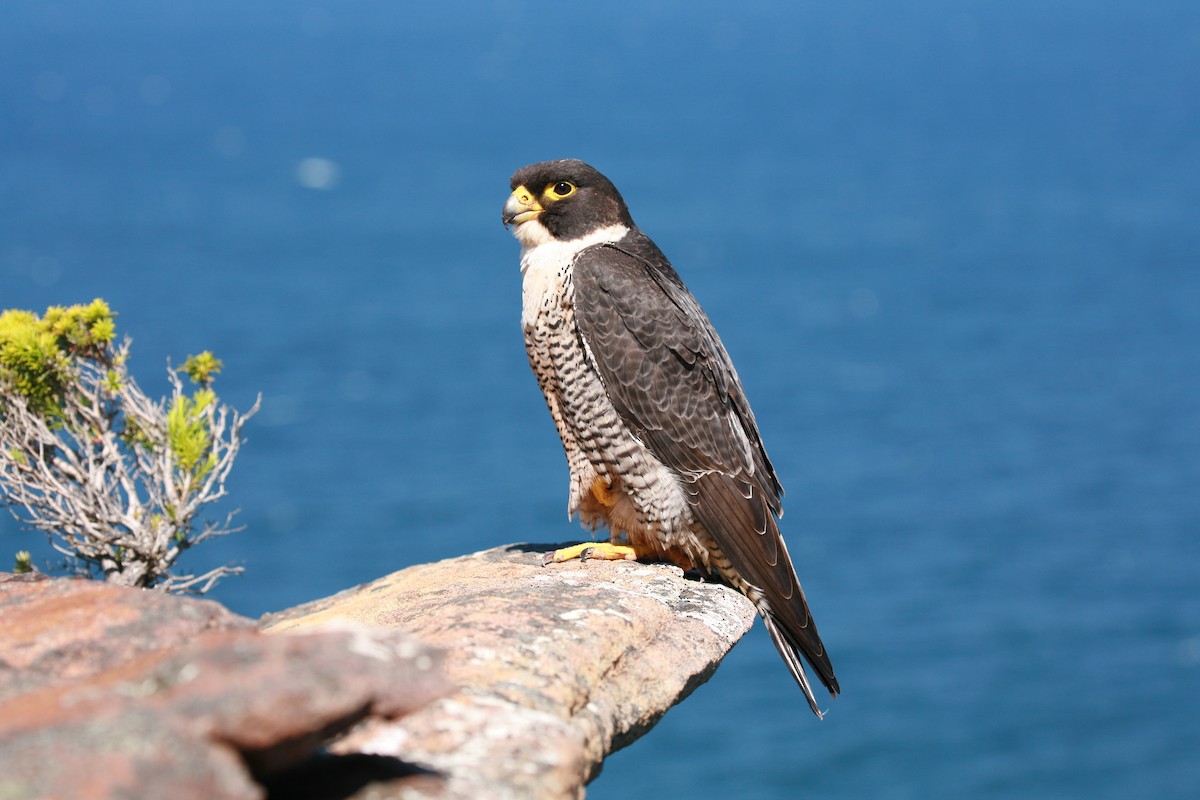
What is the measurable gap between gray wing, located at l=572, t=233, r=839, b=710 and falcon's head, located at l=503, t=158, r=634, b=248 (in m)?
0.21

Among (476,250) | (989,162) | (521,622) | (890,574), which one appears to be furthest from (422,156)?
(521,622)

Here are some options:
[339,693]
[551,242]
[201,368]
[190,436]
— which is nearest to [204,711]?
[339,693]

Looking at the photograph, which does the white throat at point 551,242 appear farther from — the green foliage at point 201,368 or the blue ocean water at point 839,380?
the blue ocean water at point 839,380

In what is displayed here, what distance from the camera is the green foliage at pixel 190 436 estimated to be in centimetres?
535

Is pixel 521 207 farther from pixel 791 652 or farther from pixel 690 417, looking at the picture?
pixel 791 652

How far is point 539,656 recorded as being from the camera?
3.28 metres

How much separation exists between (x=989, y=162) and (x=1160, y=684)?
216ft

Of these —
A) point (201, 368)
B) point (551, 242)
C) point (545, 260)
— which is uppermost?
point (551, 242)

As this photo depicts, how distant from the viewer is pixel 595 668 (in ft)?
11.2

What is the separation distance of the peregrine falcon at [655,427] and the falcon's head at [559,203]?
3 centimetres

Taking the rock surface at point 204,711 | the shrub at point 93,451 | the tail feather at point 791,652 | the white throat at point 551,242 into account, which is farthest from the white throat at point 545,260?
the rock surface at point 204,711

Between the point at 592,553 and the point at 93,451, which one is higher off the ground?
the point at 93,451

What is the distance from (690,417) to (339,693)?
3243mm

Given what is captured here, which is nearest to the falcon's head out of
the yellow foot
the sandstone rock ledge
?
the yellow foot
